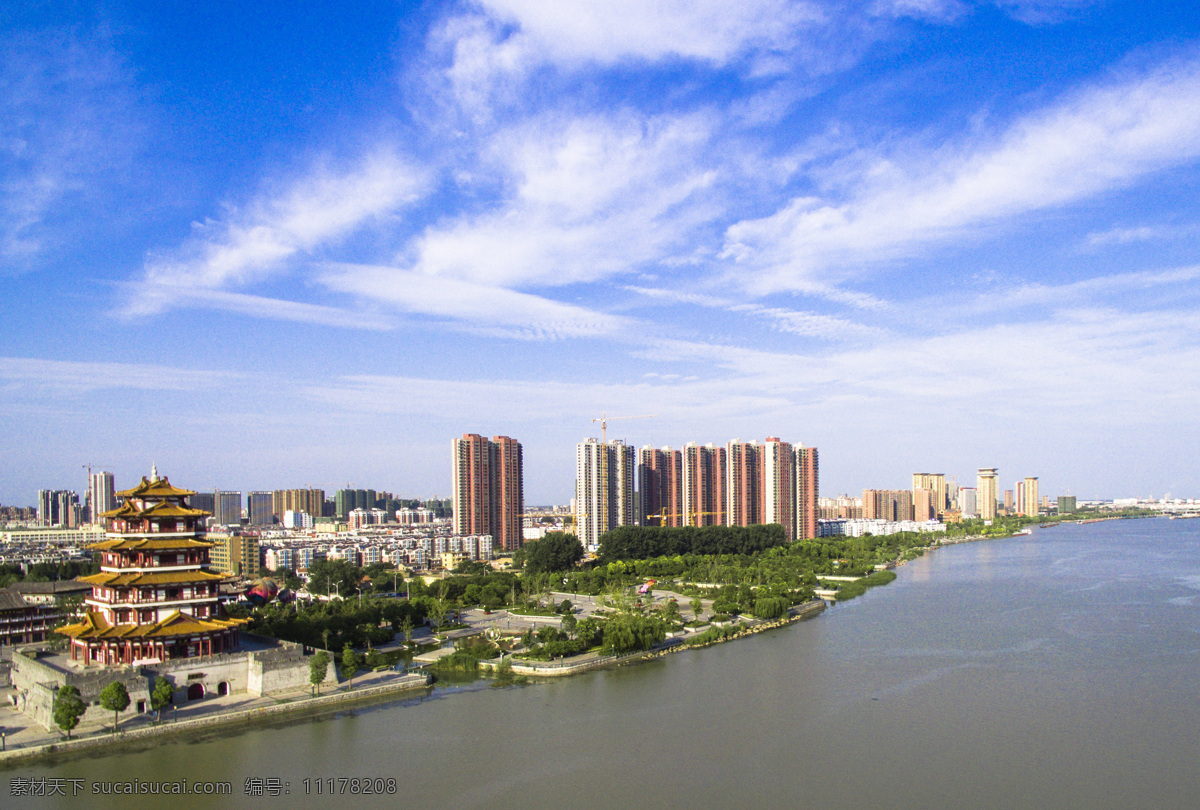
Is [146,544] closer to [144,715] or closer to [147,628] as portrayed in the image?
[147,628]

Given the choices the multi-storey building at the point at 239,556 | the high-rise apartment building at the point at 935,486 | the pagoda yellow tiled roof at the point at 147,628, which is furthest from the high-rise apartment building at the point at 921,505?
the pagoda yellow tiled roof at the point at 147,628

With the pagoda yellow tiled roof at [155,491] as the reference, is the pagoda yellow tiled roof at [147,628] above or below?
below

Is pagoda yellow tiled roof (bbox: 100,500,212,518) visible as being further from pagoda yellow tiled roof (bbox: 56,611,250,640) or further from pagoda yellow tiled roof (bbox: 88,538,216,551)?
pagoda yellow tiled roof (bbox: 56,611,250,640)

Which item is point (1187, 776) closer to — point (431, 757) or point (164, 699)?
point (431, 757)

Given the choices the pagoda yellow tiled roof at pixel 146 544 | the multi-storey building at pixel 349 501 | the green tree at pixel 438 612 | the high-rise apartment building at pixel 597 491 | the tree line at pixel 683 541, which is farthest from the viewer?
the multi-storey building at pixel 349 501

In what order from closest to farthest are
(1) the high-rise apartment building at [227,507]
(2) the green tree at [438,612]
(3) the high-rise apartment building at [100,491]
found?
(2) the green tree at [438,612] → (3) the high-rise apartment building at [100,491] → (1) the high-rise apartment building at [227,507]

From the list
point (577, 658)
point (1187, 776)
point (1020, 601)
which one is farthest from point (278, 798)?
point (1020, 601)

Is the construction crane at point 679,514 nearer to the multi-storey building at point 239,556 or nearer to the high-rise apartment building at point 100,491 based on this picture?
the multi-storey building at point 239,556
